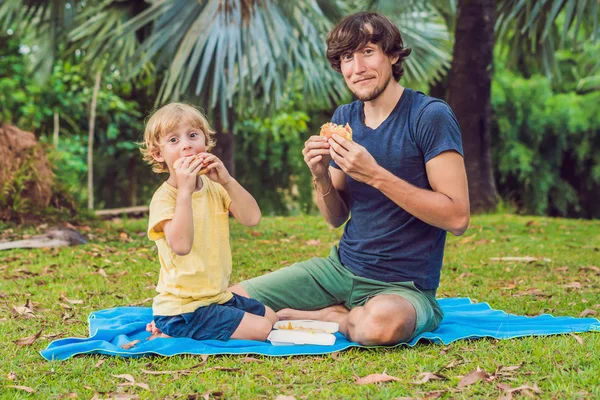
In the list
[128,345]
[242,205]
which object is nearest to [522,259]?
[242,205]

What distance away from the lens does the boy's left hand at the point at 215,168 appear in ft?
9.99

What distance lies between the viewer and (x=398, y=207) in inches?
126

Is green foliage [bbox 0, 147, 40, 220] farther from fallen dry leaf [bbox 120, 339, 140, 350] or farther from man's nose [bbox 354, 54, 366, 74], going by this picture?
man's nose [bbox 354, 54, 366, 74]

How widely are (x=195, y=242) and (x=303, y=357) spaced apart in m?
0.67

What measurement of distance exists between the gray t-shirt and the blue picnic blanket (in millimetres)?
312

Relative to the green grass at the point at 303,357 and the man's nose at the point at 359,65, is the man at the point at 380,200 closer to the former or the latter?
the man's nose at the point at 359,65

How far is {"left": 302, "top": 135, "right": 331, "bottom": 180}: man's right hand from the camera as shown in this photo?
121 inches

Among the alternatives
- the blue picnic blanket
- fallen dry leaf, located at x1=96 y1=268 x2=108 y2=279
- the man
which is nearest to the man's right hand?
the man

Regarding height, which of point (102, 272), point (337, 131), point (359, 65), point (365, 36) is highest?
point (365, 36)

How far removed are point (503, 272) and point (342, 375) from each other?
2.82m

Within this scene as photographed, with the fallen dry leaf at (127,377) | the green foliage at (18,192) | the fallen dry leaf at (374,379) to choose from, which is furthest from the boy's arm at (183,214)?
the green foliage at (18,192)

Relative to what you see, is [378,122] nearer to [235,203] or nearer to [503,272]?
[235,203]

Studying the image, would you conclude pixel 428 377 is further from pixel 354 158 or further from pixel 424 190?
pixel 354 158

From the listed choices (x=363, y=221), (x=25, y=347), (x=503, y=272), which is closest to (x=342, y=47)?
(x=363, y=221)
